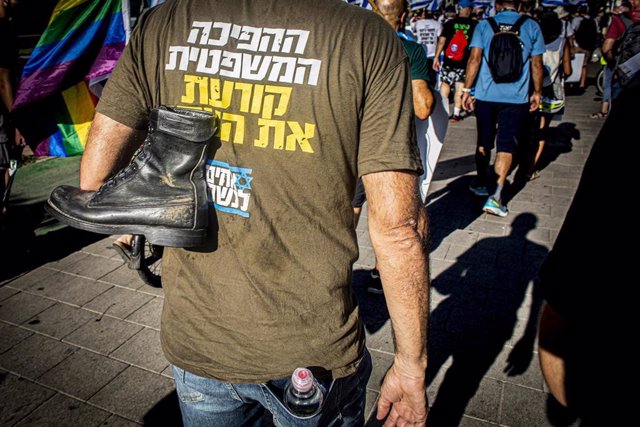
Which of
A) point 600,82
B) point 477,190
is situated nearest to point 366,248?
point 477,190

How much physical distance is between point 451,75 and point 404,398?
8.08 meters

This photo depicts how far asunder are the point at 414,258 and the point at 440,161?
6046mm

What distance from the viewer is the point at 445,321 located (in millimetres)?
3289

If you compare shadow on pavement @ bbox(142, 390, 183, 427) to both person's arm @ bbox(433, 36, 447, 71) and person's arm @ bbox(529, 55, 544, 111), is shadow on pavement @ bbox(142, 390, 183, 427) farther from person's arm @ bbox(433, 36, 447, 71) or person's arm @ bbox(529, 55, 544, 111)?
person's arm @ bbox(433, 36, 447, 71)

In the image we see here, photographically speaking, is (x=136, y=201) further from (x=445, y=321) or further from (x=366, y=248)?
(x=366, y=248)

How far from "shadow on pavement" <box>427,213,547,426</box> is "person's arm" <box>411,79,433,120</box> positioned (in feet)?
4.68

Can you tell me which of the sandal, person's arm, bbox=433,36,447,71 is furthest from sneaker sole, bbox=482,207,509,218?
person's arm, bbox=433,36,447,71

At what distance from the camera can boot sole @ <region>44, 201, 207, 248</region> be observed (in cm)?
124

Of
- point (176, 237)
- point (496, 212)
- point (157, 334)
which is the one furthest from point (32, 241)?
point (496, 212)

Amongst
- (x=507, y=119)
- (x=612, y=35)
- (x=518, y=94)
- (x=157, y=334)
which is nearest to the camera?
(x=157, y=334)

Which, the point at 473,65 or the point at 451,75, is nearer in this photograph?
the point at 473,65

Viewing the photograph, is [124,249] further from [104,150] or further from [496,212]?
[496,212]

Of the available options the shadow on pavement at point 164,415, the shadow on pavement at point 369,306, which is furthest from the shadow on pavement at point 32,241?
the shadow on pavement at point 369,306

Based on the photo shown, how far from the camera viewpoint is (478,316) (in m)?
3.32
